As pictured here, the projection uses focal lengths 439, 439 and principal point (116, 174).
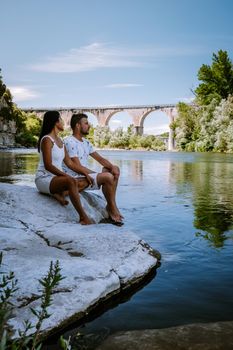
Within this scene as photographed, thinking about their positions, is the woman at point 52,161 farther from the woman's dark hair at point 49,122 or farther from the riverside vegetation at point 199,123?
the riverside vegetation at point 199,123

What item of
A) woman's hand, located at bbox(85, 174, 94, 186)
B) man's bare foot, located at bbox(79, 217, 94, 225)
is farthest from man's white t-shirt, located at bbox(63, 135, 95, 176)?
man's bare foot, located at bbox(79, 217, 94, 225)

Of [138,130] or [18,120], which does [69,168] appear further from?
[138,130]

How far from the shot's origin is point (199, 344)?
253cm

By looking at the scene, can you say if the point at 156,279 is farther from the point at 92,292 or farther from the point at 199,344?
the point at 199,344

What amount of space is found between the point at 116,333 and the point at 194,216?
4.23 metres

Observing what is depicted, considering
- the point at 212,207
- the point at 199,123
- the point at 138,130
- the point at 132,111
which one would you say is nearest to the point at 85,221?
the point at 212,207

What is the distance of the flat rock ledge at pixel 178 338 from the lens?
2504mm

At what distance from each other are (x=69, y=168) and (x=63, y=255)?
225 centimetres

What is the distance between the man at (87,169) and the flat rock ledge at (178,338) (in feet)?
9.54

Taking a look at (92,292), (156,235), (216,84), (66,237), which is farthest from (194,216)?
(216,84)

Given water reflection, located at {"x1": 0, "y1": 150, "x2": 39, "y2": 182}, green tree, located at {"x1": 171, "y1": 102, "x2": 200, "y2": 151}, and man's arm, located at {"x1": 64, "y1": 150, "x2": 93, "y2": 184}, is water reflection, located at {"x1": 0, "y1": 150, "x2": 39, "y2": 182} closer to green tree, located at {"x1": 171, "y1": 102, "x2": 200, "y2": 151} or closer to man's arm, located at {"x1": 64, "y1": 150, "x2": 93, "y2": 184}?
man's arm, located at {"x1": 64, "y1": 150, "x2": 93, "y2": 184}

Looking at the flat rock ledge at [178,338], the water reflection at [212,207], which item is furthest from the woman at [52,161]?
the flat rock ledge at [178,338]

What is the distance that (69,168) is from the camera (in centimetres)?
578

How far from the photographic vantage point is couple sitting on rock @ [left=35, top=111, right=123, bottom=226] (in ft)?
16.6
